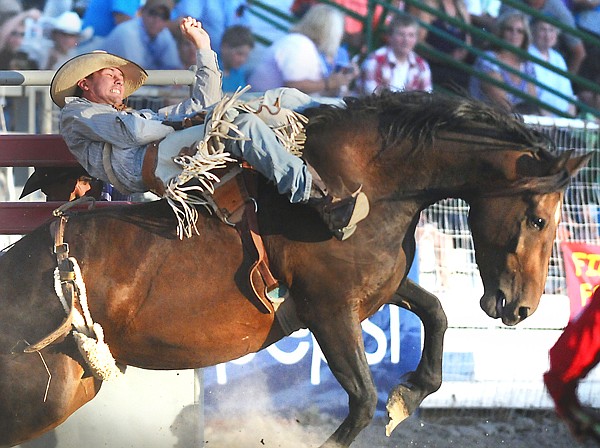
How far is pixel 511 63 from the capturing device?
868 centimetres

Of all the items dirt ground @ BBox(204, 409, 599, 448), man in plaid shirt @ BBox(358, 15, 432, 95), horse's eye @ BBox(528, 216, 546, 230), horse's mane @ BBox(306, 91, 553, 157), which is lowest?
dirt ground @ BBox(204, 409, 599, 448)

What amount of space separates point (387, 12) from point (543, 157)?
4.73 metres

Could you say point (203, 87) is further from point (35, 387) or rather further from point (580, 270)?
point (580, 270)

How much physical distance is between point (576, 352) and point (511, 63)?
6.35m

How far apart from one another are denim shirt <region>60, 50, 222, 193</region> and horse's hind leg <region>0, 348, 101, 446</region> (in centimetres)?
78

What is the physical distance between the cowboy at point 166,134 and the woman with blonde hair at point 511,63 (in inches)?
176

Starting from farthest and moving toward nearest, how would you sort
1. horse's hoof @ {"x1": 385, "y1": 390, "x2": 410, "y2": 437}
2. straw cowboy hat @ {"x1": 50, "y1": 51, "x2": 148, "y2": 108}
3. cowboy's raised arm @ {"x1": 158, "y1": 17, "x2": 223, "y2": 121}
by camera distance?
cowboy's raised arm @ {"x1": 158, "y1": 17, "x2": 223, "y2": 121}, straw cowboy hat @ {"x1": 50, "y1": 51, "x2": 148, "y2": 108}, horse's hoof @ {"x1": 385, "y1": 390, "x2": 410, "y2": 437}

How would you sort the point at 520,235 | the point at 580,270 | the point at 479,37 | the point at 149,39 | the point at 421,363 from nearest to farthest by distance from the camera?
the point at 520,235 → the point at 421,363 → the point at 580,270 → the point at 149,39 → the point at 479,37

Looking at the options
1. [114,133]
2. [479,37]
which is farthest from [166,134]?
[479,37]

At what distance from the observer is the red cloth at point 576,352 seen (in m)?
2.66

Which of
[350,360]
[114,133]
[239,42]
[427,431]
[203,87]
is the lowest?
[427,431]

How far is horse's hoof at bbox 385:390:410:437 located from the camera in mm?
4137

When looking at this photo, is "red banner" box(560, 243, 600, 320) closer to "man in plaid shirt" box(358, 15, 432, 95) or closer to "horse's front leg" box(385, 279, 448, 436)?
"man in plaid shirt" box(358, 15, 432, 95)

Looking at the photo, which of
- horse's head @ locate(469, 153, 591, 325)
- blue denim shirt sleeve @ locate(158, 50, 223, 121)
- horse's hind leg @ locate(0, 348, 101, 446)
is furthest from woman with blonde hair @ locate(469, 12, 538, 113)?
horse's hind leg @ locate(0, 348, 101, 446)
